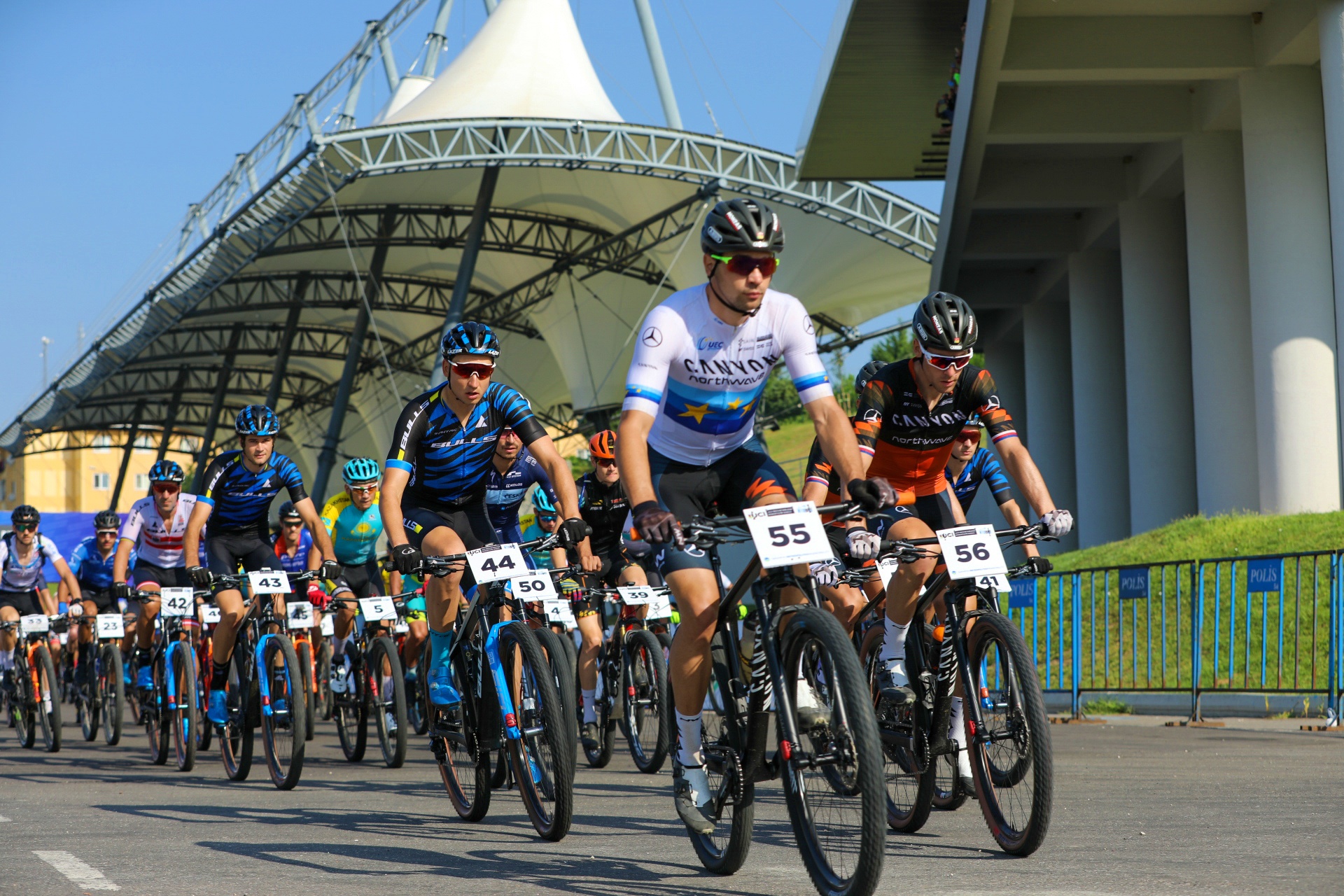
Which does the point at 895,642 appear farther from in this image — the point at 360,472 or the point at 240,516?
the point at 360,472

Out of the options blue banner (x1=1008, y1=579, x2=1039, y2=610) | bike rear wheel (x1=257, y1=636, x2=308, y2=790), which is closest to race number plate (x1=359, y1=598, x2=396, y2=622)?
bike rear wheel (x1=257, y1=636, x2=308, y2=790)

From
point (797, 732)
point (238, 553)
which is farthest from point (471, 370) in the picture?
point (238, 553)

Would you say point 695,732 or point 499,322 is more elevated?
point 499,322

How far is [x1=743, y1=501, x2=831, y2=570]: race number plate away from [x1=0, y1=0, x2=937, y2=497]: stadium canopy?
31721 millimetres

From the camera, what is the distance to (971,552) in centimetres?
562

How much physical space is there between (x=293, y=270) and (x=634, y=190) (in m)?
14.8

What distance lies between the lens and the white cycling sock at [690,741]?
5223 mm

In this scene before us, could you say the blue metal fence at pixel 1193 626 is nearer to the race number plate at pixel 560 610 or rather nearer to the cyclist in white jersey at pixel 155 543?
the race number plate at pixel 560 610

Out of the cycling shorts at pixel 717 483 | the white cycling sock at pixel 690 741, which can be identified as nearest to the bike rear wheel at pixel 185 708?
the cycling shorts at pixel 717 483

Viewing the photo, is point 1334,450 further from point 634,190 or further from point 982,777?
point 634,190

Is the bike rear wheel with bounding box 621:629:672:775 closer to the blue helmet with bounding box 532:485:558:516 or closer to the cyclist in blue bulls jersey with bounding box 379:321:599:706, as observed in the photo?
the blue helmet with bounding box 532:485:558:516

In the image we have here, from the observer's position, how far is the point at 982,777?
556 centimetres

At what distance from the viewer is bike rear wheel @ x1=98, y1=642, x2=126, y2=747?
1289 cm

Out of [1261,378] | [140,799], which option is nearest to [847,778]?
[140,799]
